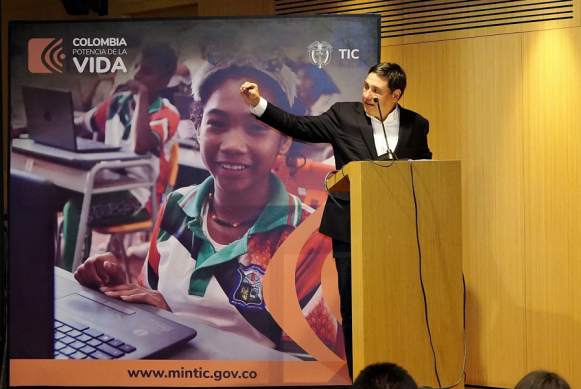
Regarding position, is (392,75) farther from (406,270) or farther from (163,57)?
(163,57)

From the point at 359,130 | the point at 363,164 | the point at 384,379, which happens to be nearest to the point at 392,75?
the point at 359,130

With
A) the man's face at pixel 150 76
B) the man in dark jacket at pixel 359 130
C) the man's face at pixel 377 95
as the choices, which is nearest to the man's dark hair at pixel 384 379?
the man in dark jacket at pixel 359 130

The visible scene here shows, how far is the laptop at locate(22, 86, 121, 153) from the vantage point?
3.39 meters

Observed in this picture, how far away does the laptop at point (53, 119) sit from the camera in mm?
3393

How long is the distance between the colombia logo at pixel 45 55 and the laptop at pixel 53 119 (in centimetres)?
10

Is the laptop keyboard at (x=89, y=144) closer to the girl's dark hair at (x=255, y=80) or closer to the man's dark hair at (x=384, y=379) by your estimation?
the girl's dark hair at (x=255, y=80)

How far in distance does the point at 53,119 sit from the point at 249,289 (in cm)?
130

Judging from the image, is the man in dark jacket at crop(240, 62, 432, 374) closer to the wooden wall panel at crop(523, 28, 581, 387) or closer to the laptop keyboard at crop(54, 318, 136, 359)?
the wooden wall panel at crop(523, 28, 581, 387)

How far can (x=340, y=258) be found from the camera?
3.06m

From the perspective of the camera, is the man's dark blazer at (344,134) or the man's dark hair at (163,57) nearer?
the man's dark blazer at (344,134)

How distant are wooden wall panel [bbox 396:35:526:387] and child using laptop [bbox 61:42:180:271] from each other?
63.0 inches

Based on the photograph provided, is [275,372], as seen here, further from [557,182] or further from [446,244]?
[557,182]

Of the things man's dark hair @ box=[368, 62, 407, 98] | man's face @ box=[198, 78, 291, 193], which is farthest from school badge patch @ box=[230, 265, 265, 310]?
man's dark hair @ box=[368, 62, 407, 98]

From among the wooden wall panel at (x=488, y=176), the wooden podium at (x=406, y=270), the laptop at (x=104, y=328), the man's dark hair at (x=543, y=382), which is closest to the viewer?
the man's dark hair at (x=543, y=382)
